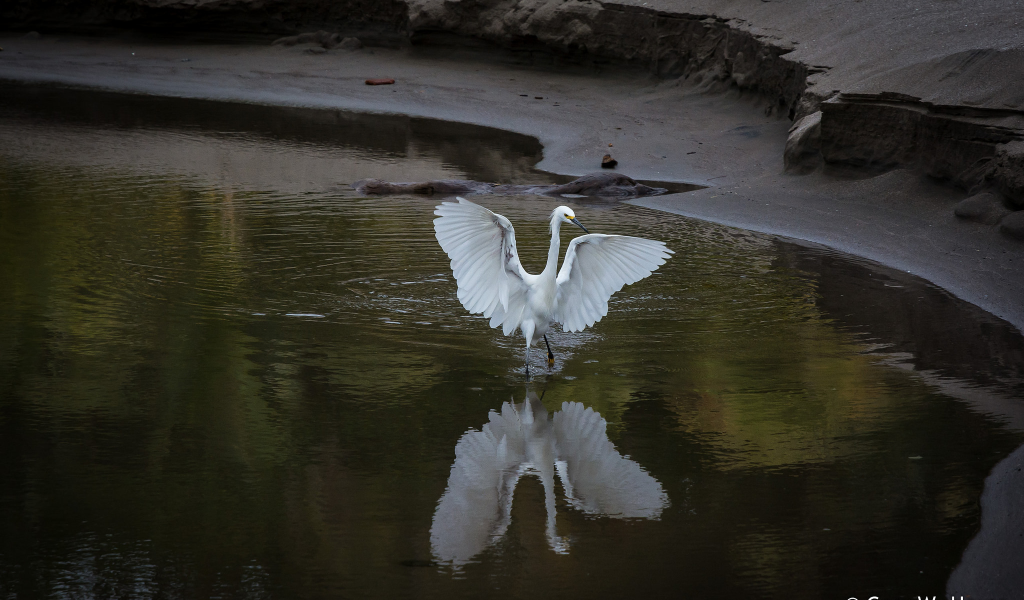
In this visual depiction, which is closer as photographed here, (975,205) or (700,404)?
(700,404)

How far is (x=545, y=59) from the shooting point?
18109 mm

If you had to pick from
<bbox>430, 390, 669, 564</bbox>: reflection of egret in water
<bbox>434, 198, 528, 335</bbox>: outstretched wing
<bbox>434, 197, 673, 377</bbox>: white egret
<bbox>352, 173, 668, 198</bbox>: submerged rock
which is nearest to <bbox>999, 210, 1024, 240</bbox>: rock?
<bbox>434, 197, 673, 377</bbox>: white egret

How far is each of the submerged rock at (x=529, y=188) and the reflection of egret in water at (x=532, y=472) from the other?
19.3 feet

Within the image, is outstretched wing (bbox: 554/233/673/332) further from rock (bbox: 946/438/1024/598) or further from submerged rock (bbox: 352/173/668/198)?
submerged rock (bbox: 352/173/668/198)

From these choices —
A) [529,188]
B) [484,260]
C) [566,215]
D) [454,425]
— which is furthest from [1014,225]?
[454,425]

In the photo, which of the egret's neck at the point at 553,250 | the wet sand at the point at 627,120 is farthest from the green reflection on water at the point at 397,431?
the wet sand at the point at 627,120

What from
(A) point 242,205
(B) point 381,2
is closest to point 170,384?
(A) point 242,205

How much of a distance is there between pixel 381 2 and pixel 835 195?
1281 cm

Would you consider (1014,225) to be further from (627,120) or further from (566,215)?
(627,120)

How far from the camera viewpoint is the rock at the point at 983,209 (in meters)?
7.92

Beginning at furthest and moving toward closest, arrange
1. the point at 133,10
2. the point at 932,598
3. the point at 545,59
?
the point at 133,10 → the point at 545,59 → the point at 932,598

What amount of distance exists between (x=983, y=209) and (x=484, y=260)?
181 inches

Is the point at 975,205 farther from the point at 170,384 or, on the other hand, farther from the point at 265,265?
the point at 170,384

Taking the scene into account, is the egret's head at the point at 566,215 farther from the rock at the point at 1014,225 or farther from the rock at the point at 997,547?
the rock at the point at 1014,225
